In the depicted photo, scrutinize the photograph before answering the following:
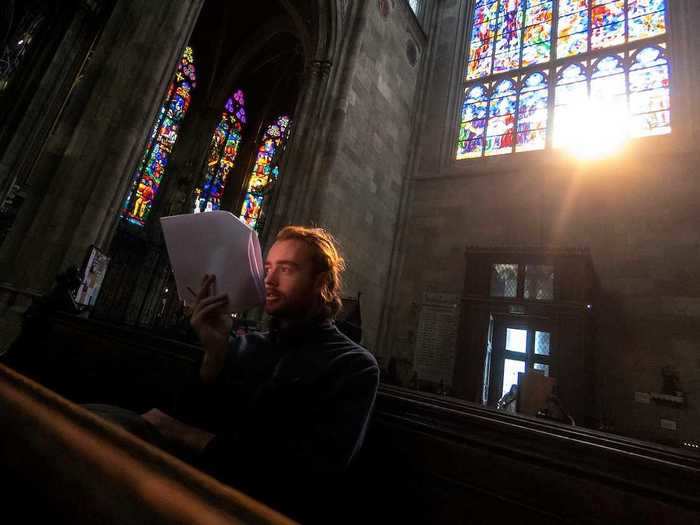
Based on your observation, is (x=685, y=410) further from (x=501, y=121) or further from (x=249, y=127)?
(x=249, y=127)

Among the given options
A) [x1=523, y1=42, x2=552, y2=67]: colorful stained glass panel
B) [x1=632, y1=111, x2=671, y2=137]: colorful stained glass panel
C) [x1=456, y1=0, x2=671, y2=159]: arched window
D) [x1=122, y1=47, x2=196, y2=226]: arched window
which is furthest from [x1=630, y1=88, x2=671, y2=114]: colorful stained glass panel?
[x1=122, y1=47, x2=196, y2=226]: arched window

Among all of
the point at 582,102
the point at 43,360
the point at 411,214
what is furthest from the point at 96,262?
the point at 582,102

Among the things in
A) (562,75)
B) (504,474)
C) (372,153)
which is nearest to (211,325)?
(504,474)

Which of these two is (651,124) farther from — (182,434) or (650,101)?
(182,434)

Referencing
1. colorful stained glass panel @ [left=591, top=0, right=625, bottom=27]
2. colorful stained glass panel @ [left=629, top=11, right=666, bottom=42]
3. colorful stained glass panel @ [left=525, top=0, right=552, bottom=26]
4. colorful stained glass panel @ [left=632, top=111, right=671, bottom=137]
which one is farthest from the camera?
colorful stained glass panel @ [left=525, top=0, right=552, bottom=26]

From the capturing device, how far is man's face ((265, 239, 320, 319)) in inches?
44.9

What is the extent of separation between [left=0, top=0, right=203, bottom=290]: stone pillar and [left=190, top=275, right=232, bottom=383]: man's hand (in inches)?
149

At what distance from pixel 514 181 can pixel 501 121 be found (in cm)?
191

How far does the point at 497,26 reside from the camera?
970cm

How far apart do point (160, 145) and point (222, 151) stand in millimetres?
2755

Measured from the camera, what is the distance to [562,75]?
329 inches

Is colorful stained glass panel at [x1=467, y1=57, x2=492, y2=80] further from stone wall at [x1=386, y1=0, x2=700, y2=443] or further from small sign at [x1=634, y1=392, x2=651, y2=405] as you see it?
small sign at [x1=634, y1=392, x2=651, y2=405]

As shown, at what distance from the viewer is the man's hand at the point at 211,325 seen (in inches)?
39.9

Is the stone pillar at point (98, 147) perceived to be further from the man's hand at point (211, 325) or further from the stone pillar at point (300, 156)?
the man's hand at point (211, 325)
